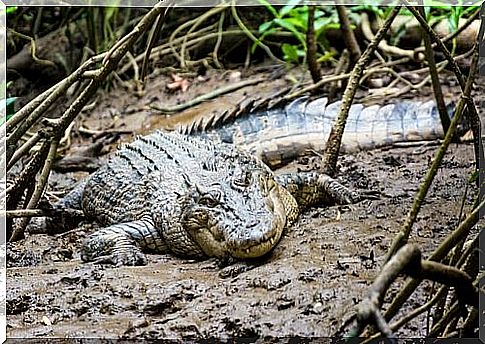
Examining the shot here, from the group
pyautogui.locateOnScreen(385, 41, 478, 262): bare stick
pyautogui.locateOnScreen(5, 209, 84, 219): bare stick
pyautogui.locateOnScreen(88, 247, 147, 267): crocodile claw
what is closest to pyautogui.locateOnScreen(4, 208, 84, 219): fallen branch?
pyautogui.locateOnScreen(5, 209, 84, 219): bare stick

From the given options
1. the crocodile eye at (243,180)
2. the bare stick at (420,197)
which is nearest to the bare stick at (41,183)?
the crocodile eye at (243,180)

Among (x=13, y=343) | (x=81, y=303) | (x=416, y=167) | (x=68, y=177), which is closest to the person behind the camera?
(x=13, y=343)

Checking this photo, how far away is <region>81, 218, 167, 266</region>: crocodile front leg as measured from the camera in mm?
3006

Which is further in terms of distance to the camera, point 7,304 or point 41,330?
point 7,304

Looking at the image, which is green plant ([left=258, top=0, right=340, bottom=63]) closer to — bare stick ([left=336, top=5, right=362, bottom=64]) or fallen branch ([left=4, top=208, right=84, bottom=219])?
bare stick ([left=336, top=5, right=362, bottom=64])

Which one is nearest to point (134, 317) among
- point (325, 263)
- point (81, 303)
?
point (81, 303)

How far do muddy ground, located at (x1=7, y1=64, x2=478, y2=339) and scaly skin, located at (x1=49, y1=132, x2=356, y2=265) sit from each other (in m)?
0.08

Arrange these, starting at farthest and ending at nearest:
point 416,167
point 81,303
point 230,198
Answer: point 416,167, point 230,198, point 81,303

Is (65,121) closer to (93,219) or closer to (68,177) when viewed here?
(93,219)

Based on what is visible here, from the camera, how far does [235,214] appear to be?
112 inches

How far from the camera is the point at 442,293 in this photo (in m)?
1.73

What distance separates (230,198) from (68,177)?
82.8 inches

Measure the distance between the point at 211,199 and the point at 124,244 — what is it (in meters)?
0.43

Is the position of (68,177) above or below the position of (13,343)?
below
